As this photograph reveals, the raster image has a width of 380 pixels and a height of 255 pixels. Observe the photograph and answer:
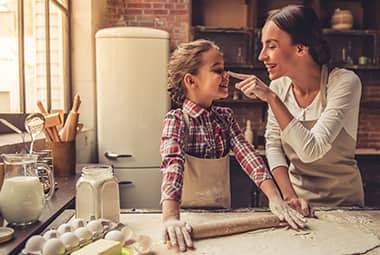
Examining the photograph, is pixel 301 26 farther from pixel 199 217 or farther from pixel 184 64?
pixel 199 217

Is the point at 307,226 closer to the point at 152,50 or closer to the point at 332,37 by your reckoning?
the point at 152,50

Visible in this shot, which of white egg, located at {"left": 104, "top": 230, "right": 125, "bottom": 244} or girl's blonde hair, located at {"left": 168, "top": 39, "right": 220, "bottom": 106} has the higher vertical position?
girl's blonde hair, located at {"left": 168, "top": 39, "right": 220, "bottom": 106}

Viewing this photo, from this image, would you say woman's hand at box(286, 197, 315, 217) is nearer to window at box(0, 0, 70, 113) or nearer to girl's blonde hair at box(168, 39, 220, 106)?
girl's blonde hair at box(168, 39, 220, 106)

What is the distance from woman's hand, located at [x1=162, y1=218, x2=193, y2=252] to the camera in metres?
0.91

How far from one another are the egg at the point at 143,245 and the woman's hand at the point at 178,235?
5cm

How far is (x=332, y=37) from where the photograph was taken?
392 cm

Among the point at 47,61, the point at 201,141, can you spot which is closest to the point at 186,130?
the point at 201,141

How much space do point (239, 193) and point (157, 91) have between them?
106 cm

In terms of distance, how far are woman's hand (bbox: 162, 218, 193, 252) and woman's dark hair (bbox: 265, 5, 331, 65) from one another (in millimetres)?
835

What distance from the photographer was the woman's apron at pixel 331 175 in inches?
59.5

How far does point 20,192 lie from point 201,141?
0.57 m

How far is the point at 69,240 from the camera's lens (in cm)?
82

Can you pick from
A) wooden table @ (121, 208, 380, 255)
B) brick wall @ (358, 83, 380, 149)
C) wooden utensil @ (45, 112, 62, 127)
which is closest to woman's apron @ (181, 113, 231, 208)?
wooden table @ (121, 208, 380, 255)

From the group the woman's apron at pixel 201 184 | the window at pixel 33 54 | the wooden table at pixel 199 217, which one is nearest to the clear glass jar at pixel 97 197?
the wooden table at pixel 199 217
